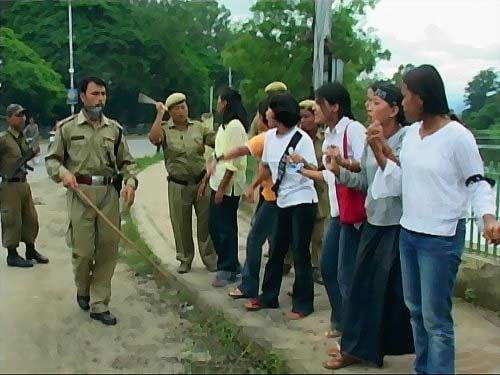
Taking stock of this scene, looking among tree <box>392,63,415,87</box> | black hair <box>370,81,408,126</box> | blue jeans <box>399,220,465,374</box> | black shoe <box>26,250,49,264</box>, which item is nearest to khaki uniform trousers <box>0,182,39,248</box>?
black shoe <box>26,250,49,264</box>

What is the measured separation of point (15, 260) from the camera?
8680 mm

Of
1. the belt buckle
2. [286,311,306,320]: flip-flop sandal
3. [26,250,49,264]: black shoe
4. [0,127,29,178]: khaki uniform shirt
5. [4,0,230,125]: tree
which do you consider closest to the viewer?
[286,311,306,320]: flip-flop sandal

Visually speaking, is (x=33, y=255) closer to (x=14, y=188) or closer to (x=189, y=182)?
(x=14, y=188)

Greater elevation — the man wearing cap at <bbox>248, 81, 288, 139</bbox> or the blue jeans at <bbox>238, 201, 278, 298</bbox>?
the man wearing cap at <bbox>248, 81, 288, 139</bbox>

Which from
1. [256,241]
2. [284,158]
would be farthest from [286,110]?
[256,241]

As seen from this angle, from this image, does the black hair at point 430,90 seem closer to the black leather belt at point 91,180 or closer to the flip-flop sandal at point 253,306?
the flip-flop sandal at point 253,306

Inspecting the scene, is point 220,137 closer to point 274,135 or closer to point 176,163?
point 176,163

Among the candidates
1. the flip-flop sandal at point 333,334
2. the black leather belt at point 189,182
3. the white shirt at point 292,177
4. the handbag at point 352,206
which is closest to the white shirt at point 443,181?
the handbag at point 352,206

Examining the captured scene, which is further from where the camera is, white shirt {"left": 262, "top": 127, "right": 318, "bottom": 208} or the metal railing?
the metal railing

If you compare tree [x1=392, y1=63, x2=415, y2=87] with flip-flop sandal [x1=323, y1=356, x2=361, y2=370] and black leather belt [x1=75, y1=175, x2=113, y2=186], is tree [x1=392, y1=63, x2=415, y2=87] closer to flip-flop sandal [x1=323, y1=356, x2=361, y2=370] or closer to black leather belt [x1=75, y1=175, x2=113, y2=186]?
flip-flop sandal [x1=323, y1=356, x2=361, y2=370]

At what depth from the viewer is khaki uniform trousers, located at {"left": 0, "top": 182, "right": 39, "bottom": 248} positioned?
867 cm

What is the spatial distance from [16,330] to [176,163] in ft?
7.30

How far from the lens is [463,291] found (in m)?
6.32

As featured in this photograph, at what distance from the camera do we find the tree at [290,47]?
1198 centimetres
